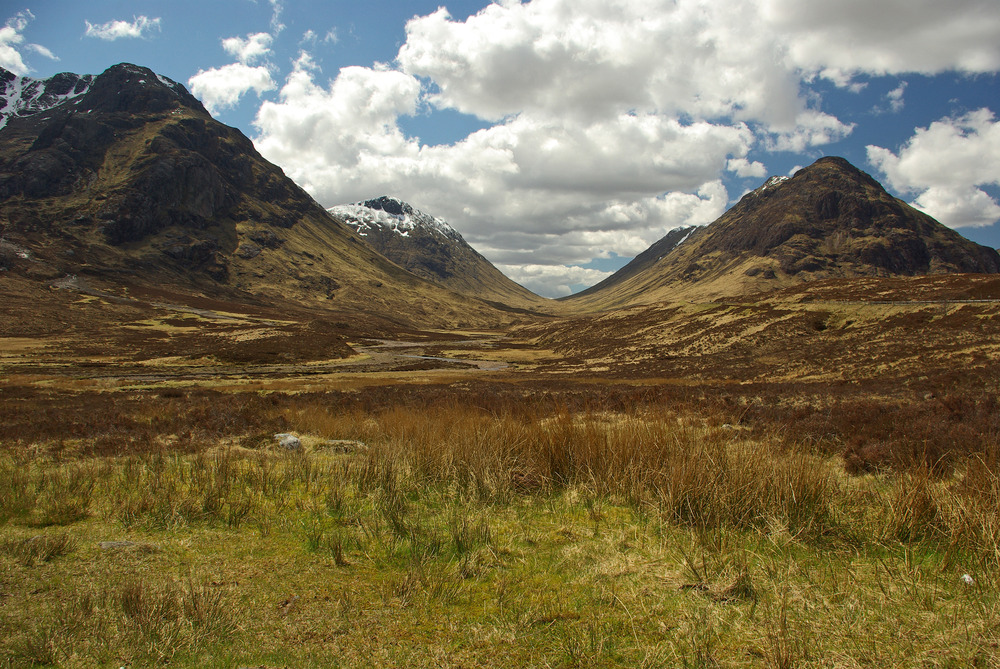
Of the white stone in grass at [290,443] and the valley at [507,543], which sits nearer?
the valley at [507,543]

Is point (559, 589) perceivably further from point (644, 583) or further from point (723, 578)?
point (723, 578)

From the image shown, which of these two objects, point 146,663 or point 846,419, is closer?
point 146,663

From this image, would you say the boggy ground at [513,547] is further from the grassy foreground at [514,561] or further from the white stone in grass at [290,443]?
the white stone in grass at [290,443]

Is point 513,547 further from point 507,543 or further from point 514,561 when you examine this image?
point 514,561

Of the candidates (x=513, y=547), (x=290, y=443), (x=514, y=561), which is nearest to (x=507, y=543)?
(x=513, y=547)

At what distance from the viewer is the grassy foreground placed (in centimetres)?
356

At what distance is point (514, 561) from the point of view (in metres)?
5.11

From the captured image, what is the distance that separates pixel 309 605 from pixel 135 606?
1.34m

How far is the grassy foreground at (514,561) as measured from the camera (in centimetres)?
356

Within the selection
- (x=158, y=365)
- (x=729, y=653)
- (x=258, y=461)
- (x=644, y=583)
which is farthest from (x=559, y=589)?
(x=158, y=365)

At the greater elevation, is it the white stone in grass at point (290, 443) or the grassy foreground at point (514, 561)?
the grassy foreground at point (514, 561)

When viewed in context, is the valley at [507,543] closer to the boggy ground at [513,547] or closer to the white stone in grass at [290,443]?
the boggy ground at [513,547]

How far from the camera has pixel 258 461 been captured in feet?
29.6

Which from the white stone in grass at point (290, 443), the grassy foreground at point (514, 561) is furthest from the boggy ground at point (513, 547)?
the white stone in grass at point (290, 443)
